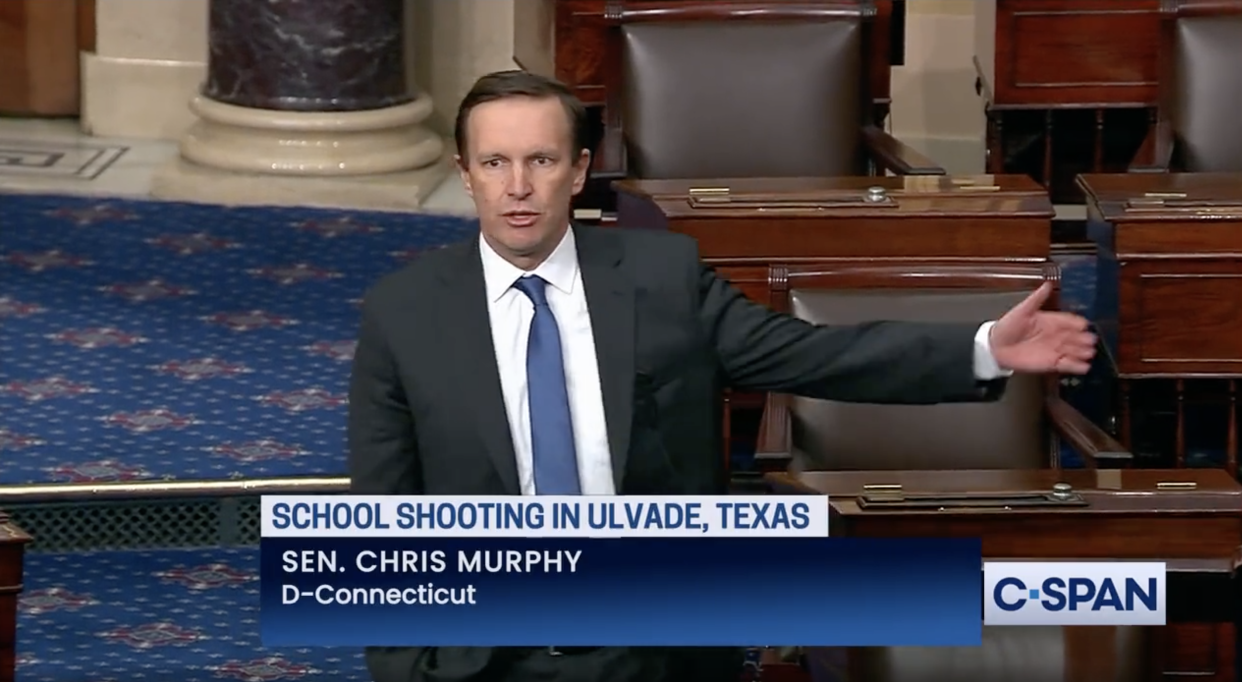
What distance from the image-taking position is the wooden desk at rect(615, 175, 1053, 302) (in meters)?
2.81

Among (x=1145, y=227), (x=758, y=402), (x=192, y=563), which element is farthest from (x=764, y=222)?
(x=192, y=563)

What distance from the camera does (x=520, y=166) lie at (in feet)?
5.86

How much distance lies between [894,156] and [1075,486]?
1.28 m

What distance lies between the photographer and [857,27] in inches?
131

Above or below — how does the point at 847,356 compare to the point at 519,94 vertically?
below

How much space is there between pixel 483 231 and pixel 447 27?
3.12m

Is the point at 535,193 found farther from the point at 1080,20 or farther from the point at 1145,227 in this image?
the point at 1080,20

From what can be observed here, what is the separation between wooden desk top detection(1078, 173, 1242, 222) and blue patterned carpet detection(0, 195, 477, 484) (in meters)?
1.05

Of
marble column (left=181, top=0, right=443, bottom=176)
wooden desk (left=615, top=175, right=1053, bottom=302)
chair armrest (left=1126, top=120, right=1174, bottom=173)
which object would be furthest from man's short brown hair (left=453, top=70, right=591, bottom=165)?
marble column (left=181, top=0, right=443, bottom=176)

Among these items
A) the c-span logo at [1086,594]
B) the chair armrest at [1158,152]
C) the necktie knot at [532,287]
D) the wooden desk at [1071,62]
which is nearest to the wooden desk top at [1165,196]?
the chair armrest at [1158,152]

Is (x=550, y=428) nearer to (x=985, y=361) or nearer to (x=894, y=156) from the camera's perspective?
(x=985, y=361)

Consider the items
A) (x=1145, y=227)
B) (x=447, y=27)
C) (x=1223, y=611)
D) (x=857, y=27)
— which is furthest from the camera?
(x=447, y=27)

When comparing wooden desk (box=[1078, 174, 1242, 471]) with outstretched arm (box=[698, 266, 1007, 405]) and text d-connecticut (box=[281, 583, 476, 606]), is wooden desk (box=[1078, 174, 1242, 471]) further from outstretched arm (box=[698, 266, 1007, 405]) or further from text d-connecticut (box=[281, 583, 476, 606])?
text d-connecticut (box=[281, 583, 476, 606])

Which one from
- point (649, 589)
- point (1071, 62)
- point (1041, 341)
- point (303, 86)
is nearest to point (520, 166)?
point (1041, 341)
